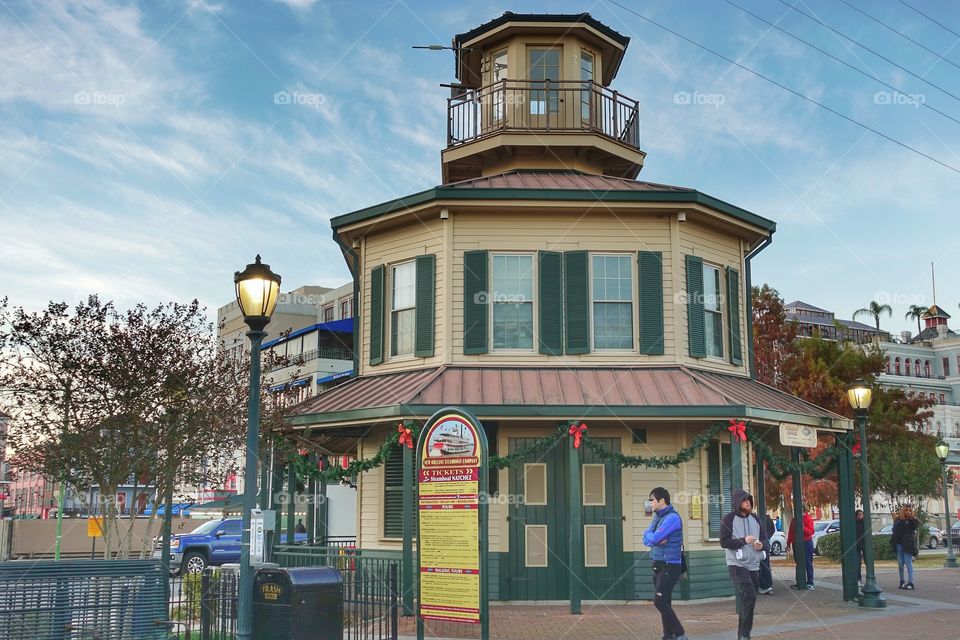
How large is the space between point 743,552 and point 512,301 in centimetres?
733

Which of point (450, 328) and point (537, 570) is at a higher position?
point (450, 328)

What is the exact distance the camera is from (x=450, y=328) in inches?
661

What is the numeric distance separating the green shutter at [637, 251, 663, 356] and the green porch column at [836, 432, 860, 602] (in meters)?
3.83

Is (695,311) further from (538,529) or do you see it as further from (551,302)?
(538,529)

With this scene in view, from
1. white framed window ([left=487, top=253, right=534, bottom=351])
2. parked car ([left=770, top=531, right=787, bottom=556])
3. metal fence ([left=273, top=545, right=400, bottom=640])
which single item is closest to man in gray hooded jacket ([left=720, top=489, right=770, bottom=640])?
metal fence ([left=273, top=545, right=400, bottom=640])

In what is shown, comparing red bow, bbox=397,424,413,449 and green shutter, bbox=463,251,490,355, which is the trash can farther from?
green shutter, bbox=463,251,490,355

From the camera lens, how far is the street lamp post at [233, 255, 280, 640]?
27.7 ft

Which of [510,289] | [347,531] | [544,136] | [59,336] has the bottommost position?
[347,531]

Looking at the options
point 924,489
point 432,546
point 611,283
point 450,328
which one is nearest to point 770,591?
point 611,283

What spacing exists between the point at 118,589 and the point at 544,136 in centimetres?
1274

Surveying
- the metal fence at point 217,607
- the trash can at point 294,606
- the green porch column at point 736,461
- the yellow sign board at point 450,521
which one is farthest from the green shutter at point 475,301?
the trash can at point 294,606

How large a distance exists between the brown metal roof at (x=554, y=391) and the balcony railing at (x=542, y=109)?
5.83 m

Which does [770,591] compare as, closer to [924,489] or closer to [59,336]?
[59,336]

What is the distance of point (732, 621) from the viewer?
44.7 feet
